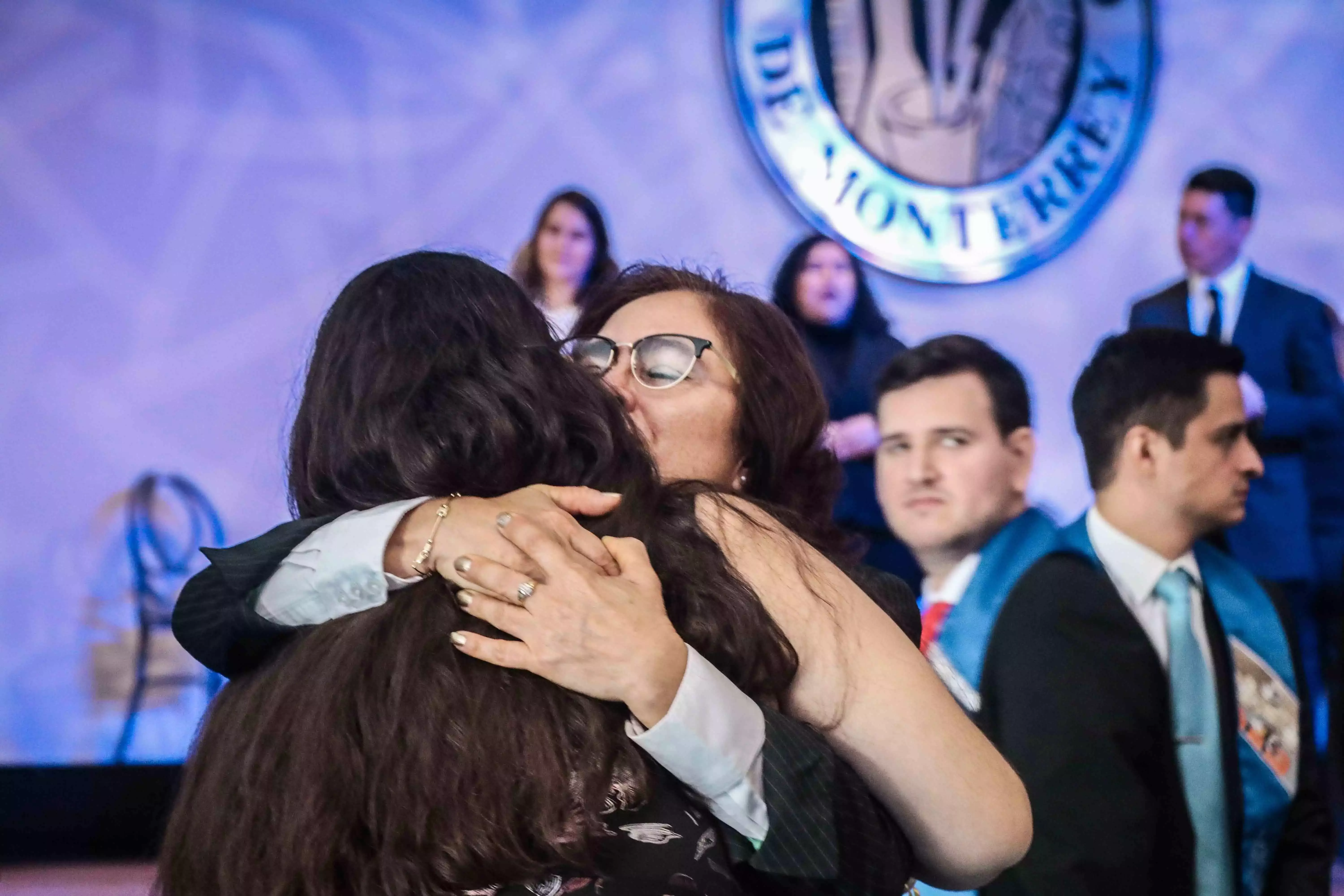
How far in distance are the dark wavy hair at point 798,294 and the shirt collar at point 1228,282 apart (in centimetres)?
109

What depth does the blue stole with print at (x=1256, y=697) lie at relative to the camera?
2.49 metres

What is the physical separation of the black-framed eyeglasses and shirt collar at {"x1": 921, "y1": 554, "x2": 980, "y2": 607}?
123cm

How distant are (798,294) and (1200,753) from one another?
1.75 metres

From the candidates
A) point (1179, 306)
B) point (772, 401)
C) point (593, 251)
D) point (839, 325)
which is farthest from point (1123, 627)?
point (593, 251)

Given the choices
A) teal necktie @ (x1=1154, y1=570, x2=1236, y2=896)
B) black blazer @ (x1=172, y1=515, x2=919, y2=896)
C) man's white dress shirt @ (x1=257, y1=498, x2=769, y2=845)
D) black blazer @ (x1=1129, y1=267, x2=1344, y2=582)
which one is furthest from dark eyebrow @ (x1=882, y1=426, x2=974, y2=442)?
man's white dress shirt @ (x1=257, y1=498, x2=769, y2=845)

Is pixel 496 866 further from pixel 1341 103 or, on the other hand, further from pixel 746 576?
pixel 1341 103

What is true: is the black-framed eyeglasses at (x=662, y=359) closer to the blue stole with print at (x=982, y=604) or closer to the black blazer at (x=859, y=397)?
the blue stole with print at (x=982, y=604)

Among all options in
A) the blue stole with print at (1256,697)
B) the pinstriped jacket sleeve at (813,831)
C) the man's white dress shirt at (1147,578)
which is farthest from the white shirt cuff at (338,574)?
the man's white dress shirt at (1147,578)

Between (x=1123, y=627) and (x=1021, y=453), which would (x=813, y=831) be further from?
(x=1021, y=453)

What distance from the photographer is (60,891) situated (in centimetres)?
326

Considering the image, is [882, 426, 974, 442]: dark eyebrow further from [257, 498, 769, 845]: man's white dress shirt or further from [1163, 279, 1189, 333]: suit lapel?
[257, 498, 769, 845]: man's white dress shirt

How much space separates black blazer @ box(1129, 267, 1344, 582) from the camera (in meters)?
3.72

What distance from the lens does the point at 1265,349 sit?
3816mm

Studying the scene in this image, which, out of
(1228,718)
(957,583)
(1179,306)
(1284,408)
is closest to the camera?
(1228,718)
